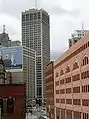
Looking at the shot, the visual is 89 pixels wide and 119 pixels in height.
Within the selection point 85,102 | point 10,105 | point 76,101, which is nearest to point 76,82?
point 76,101

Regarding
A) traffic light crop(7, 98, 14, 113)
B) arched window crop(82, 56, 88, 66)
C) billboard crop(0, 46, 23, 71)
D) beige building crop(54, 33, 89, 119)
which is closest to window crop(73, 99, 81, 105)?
beige building crop(54, 33, 89, 119)

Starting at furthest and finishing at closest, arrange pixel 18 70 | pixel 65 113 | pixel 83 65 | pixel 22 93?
pixel 18 70 < pixel 65 113 < pixel 83 65 < pixel 22 93

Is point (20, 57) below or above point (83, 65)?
above

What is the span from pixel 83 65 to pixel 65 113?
27400 mm

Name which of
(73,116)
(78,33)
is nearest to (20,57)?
(78,33)

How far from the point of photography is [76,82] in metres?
68.6

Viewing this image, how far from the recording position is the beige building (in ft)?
196

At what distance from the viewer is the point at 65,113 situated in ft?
282

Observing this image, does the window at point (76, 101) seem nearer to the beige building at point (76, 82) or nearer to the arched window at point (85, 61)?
the beige building at point (76, 82)

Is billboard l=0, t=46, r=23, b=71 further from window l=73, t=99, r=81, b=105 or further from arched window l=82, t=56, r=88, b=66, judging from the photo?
arched window l=82, t=56, r=88, b=66

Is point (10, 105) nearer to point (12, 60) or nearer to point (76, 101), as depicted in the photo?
point (76, 101)

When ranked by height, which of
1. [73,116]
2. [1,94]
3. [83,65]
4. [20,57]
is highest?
[20,57]

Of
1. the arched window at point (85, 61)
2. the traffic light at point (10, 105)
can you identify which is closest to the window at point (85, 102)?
the arched window at point (85, 61)

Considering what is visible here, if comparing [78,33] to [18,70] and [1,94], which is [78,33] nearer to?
[18,70]
